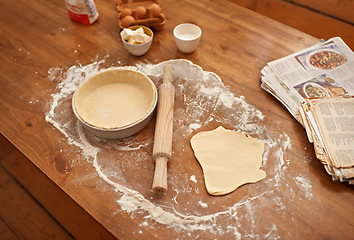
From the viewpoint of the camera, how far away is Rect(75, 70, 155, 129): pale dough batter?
1026 mm

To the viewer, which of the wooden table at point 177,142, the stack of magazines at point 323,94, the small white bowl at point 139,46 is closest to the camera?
the wooden table at point 177,142

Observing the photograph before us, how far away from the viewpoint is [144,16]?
1.37m

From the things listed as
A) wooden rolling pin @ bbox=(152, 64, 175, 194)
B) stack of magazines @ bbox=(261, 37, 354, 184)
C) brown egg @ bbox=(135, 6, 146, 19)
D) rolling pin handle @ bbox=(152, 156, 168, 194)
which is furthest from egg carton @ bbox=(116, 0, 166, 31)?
rolling pin handle @ bbox=(152, 156, 168, 194)

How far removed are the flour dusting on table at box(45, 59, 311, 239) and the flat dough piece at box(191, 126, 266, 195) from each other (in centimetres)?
3

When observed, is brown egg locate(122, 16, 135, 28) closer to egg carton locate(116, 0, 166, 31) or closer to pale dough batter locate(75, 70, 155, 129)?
egg carton locate(116, 0, 166, 31)

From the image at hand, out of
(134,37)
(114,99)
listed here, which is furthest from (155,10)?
(114,99)

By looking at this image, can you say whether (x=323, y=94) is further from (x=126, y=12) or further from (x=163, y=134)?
(x=126, y=12)

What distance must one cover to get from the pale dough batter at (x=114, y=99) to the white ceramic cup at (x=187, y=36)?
0.94ft

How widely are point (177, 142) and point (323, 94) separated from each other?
647 mm

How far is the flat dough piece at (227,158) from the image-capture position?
2.99ft

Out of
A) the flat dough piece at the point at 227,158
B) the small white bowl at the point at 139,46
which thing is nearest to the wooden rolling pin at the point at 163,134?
the flat dough piece at the point at 227,158

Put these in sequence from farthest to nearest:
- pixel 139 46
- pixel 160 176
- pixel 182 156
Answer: pixel 139 46 → pixel 182 156 → pixel 160 176

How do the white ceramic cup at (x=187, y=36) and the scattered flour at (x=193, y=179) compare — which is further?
the white ceramic cup at (x=187, y=36)

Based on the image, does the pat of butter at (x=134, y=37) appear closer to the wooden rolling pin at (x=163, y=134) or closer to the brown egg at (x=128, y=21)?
the brown egg at (x=128, y=21)
